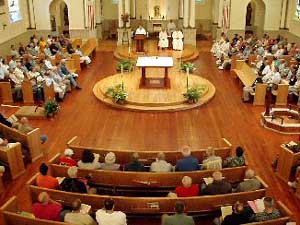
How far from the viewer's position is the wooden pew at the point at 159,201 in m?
5.90

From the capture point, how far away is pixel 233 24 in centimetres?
2162

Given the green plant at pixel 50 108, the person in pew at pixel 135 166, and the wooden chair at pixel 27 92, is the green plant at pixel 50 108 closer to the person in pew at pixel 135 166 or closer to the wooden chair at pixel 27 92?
the wooden chair at pixel 27 92

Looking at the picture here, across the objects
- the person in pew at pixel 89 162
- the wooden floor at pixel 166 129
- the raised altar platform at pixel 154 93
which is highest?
the person in pew at pixel 89 162

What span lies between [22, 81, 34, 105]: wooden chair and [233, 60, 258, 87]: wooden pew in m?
7.08

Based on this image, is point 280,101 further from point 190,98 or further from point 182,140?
point 182,140

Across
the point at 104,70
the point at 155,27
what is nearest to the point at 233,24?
the point at 155,27

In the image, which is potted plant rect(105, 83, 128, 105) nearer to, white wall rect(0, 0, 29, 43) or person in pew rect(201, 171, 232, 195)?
person in pew rect(201, 171, 232, 195)

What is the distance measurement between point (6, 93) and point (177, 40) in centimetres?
980

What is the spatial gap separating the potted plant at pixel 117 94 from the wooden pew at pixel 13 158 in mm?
4453

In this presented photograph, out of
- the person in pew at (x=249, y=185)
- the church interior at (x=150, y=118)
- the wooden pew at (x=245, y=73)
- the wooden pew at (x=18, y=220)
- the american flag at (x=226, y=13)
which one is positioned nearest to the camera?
the wooden pew at (x=18, y=220)

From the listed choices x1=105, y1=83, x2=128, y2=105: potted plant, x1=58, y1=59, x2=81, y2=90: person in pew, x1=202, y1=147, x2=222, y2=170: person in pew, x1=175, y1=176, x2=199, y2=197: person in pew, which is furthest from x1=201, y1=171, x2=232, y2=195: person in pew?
x1=58, y1=59, x2=81, y2=90: person in pew

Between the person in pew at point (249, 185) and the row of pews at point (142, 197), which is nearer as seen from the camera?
the row of pews at point (142, 197)

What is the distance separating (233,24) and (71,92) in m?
11.7

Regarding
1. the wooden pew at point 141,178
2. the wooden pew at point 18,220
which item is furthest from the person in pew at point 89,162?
the wooden pew at point 18,220
